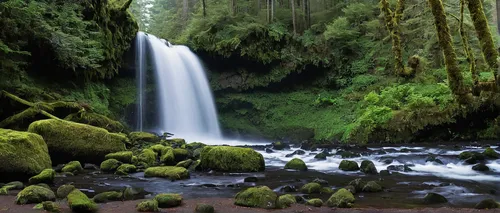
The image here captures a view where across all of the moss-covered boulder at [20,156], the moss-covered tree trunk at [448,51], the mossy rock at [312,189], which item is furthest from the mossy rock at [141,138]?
the moss-covered tree trunk at [448,51]

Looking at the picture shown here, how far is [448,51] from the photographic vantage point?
28.0 feet

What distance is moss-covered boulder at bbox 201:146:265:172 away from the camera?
869cm

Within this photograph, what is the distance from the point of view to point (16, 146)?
280 inches

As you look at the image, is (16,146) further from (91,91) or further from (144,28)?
(144,28)

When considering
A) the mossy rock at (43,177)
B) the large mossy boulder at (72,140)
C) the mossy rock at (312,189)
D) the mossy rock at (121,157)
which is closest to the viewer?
the mossy rock at (312,189)

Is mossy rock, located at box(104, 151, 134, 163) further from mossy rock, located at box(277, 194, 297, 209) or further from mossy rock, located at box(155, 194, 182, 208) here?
mossy rock, located at box(277, 194, 297, 209)

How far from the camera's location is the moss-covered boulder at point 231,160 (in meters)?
8.69

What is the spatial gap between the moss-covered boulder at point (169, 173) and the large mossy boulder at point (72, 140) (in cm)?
225

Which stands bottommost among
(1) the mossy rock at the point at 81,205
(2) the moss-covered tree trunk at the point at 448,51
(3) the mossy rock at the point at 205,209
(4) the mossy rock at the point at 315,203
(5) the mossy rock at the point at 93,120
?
(4) the mossy rock at the point at 315,203

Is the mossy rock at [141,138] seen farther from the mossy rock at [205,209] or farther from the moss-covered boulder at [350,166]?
the mossy rock at [205,209]

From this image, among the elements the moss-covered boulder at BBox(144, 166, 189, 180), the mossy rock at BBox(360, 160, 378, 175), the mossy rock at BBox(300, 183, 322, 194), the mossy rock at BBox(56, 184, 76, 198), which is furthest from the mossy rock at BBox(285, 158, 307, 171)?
the mossy rock at BBox(56, 184, 76, 198)

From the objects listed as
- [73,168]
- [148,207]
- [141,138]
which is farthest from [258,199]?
[141,138]

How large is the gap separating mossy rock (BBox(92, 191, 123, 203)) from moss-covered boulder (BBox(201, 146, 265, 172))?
3127 millimetres

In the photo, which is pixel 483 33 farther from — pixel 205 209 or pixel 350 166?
pixel 205 209
